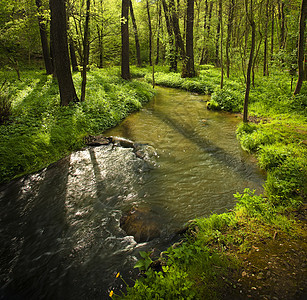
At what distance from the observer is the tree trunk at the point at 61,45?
8.59 m

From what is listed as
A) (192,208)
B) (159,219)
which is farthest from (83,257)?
(192,208)

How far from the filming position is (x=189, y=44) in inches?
694

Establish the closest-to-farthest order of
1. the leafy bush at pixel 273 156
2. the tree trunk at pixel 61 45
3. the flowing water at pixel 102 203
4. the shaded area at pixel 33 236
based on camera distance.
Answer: the shaded area at pixel 33 236
the flowing water at pixel 102 203
the leafy bush at pixel 273 156
the tree trunk at pixel 61 45

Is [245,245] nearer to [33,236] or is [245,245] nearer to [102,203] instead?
[102,203]

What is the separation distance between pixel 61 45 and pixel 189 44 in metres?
12.2

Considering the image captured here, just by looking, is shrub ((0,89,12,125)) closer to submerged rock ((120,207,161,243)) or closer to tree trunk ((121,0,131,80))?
submerged rock ((120,207,161,243))

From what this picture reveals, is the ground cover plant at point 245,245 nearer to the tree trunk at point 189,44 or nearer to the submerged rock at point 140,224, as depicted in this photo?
the submerged rock at point 140,224

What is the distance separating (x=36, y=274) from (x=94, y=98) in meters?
8.97

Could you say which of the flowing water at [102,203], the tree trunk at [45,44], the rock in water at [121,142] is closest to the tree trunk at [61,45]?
the rock in water at [121,142]

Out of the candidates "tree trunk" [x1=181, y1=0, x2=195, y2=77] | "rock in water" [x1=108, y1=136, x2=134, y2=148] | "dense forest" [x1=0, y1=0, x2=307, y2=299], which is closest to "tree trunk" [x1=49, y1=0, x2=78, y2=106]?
"dense forest" [x1=0, y1=0, x2=307, y2=299]

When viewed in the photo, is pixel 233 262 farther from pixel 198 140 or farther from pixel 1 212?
pixel 198 140

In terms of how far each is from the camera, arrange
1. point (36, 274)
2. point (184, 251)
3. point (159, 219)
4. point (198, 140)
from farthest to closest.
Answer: point (198, 140)
point (159, 219)
point (36, 274)
point (184, 251)

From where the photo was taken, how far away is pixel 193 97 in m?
14.5

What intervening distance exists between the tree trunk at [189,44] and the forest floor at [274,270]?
17.3m
